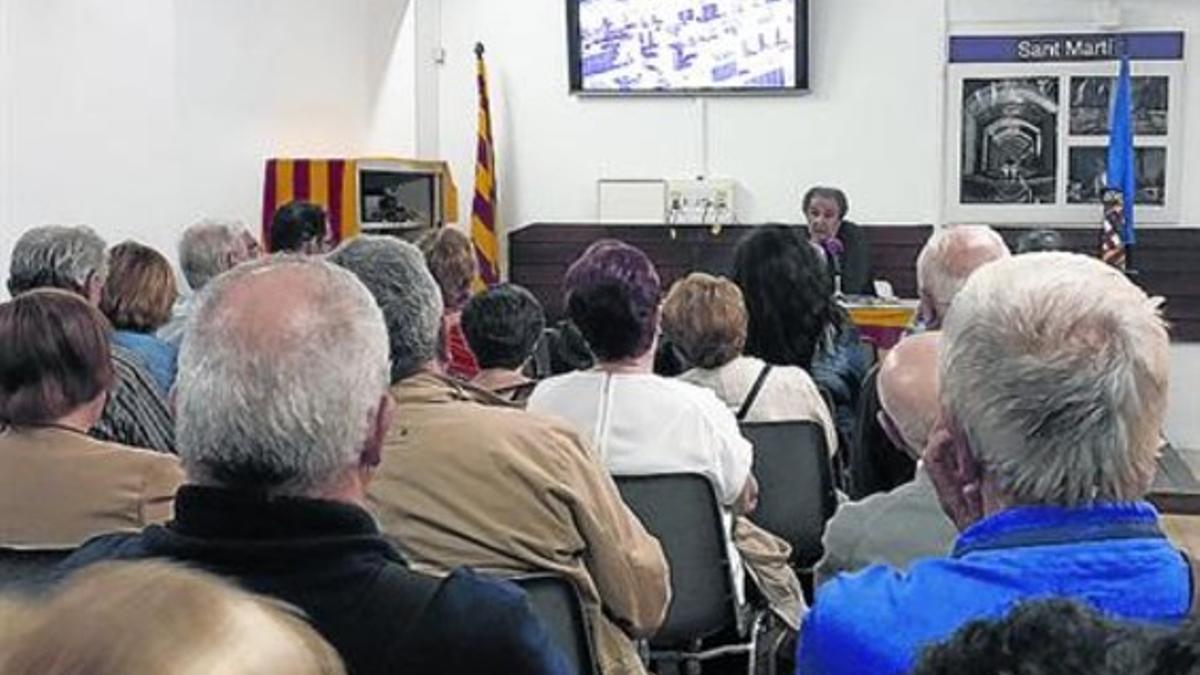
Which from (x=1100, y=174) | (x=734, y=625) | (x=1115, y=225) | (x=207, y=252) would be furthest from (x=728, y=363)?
(x=1100, y=174)

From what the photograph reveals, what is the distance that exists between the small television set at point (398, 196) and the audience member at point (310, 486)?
568cm

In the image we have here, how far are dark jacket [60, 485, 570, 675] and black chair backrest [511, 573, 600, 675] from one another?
2.07ft

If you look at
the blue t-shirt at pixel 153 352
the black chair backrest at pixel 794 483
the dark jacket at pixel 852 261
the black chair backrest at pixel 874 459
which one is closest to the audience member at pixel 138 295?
the blue t-shirt at pixel 153 352

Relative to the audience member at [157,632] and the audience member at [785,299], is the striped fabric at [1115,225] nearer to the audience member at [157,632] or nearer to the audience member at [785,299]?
the audience member at [785,299]

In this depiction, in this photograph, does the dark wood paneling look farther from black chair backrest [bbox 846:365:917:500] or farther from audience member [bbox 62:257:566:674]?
audience member [bbox 62:257:566:674]

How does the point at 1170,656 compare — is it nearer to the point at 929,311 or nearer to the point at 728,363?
the point at 929,311

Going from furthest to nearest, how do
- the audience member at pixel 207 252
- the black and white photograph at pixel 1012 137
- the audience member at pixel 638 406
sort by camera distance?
1. the black and white photograph at pixel 1012 137
2. the audience member at pixel 207 252
3. the audience member at pixel 638 406

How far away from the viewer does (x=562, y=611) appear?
246cm

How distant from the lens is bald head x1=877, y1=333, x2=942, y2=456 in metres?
2.44

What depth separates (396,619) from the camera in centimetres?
171

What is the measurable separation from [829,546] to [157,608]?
1734 millimetres

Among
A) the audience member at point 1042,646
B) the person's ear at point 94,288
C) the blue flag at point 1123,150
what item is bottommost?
the person's ear at point 94,288

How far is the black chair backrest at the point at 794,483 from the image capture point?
3.82m

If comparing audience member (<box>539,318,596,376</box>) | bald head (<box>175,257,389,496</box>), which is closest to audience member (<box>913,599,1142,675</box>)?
bald head (<box>175,257,389,496</box>)
